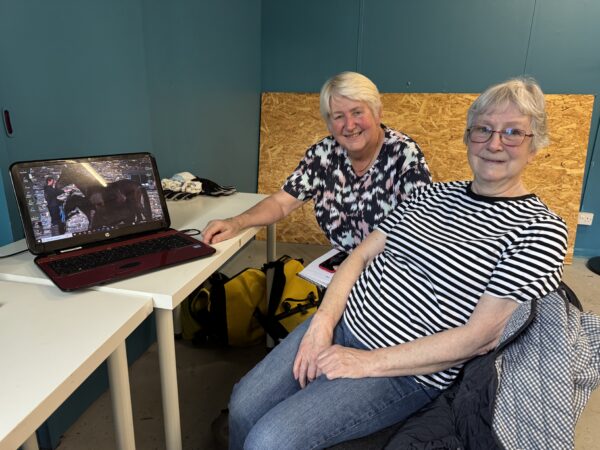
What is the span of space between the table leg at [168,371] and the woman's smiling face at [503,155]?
83 centimetres

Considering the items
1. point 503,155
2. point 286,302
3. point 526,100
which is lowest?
point 286,302

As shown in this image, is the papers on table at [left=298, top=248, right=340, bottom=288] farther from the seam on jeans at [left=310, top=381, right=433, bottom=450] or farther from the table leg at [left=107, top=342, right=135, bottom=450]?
the table leg at [left=107, top=342, right=135, bottom=450]

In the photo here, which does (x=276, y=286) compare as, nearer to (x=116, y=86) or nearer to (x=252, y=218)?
(x=252, y=218)

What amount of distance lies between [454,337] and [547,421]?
249 mm

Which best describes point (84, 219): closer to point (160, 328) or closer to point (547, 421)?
point (160, 328)

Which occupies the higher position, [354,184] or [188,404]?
[354,184]

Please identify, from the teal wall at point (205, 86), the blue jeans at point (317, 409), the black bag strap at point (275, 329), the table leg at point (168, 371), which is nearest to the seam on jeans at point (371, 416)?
the blue jeans at point (317, 409)

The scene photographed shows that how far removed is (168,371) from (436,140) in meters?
2.67

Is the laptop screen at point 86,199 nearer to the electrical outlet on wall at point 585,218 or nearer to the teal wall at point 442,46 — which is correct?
the teal wall at point 442,46

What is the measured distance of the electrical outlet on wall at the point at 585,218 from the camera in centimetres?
303

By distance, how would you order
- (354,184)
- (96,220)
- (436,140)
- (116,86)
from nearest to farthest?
(96,220) < (354,184) < (116,86) < (436,140)

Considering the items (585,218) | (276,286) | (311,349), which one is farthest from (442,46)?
(311,349)

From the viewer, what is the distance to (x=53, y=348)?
77 centimetres

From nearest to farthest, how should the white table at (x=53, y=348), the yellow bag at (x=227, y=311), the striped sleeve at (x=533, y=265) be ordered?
the white table at (x=53, y=348)
the striped sleeve at (x=533, y=265)
the yellow bag at (x=227, y=311)
